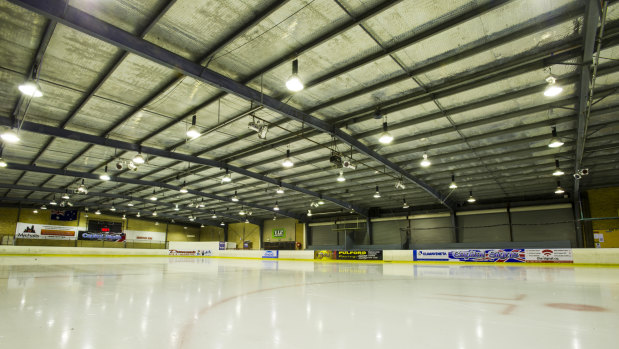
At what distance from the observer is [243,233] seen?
44.0 meters

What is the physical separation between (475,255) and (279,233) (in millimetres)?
24314

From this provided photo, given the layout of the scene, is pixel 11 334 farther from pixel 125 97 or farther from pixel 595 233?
pixel 595 233

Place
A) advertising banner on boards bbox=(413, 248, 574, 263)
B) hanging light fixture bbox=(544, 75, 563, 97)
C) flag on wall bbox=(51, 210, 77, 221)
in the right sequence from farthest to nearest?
flag on wall bbox=(51, 210, 77, 221)
advertising banner on boards bbox=(413, 248, 574, 263)
hanging light fixture bbox=(544, 75, 563, 97)

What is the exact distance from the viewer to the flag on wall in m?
36.5

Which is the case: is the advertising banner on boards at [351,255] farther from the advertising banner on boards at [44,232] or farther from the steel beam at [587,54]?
the advertising banner on boards at [44,232]

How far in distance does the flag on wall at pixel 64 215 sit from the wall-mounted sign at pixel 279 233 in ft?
78.4

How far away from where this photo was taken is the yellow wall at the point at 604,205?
22.9 meters

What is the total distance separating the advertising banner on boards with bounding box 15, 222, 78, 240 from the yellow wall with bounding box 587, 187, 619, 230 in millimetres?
51525

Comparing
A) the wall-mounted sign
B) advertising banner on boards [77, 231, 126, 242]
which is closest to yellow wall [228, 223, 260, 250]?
the wall-mounted sign

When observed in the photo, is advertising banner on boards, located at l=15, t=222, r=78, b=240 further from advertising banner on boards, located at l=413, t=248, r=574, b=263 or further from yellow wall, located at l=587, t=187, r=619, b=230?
yellow wall, located at l=587, t=187, r=619, b=230

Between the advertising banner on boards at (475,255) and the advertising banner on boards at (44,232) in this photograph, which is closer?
the advertising banner on boards at (475,255)

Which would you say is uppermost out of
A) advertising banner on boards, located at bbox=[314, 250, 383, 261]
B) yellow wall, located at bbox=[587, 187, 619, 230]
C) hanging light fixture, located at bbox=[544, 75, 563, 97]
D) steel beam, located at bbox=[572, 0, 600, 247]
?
steel beam, located at bbox=[572, 0, 600, 247]

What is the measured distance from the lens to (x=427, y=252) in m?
22.7

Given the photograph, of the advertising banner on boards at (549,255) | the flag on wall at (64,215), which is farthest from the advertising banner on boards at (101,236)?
the advertising banner on boards at (549,255)
